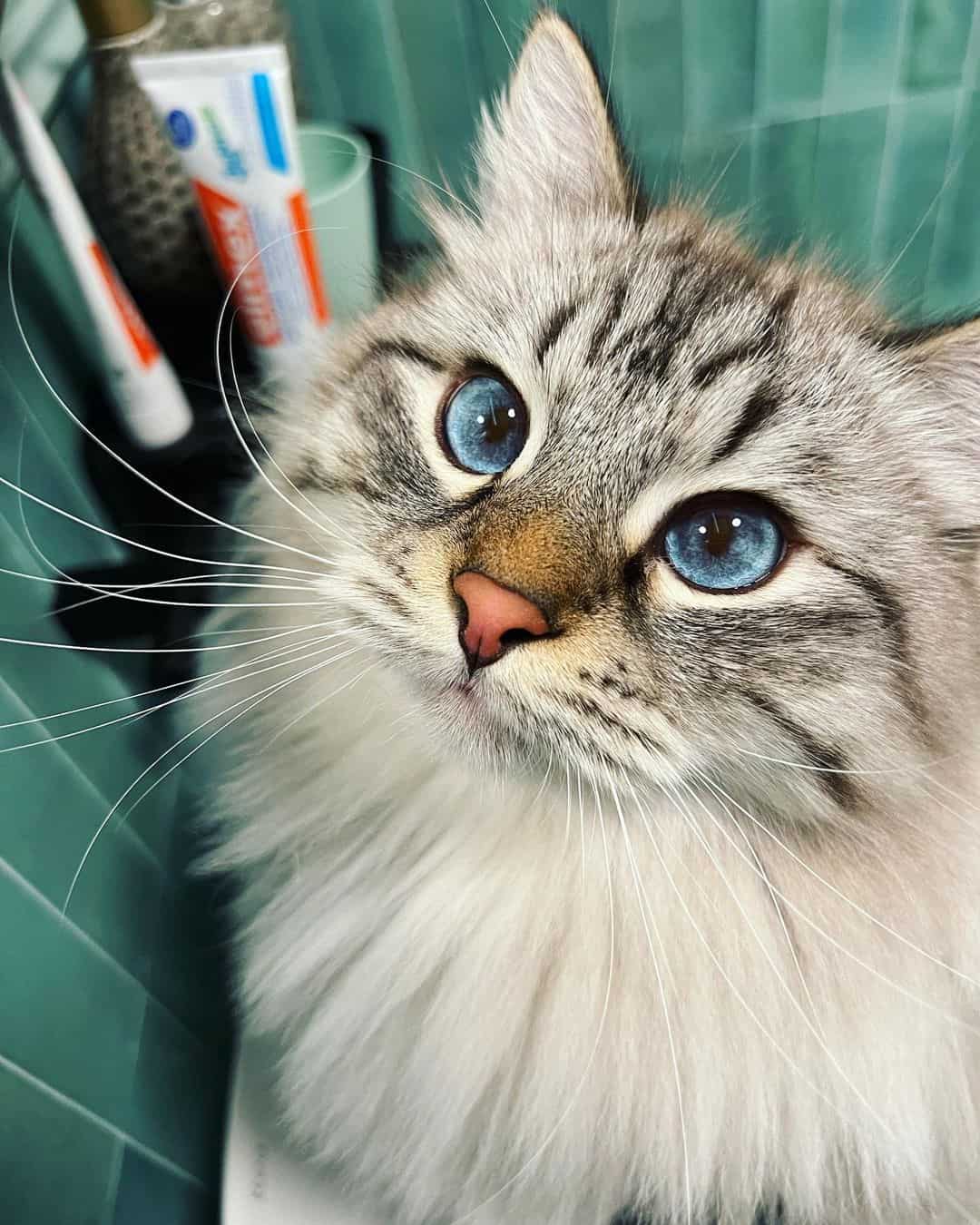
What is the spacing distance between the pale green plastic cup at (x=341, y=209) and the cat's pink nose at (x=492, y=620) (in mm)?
379

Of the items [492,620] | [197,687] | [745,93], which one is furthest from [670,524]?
[745,93]

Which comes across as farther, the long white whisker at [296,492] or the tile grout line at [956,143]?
the tile grout line at [956,143]

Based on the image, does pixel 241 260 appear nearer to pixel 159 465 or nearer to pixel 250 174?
pixel 250 174

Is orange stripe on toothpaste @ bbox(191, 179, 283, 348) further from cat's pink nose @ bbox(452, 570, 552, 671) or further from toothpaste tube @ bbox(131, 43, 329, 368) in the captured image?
cat's pink nose @ bbox(452, 570, 552, 671)

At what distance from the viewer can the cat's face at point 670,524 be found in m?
0.50

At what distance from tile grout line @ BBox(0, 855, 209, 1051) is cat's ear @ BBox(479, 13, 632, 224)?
0.56 m

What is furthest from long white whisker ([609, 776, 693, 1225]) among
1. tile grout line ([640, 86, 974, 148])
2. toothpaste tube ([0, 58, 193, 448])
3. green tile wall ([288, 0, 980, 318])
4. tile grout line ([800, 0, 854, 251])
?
tile grout line ([640, 86, 974, 148])

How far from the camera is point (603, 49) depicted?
99cm

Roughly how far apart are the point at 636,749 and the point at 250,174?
527mm

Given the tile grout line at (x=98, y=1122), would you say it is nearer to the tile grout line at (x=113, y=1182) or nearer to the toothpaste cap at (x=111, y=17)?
the tile grout line at (x=113, y=1182)

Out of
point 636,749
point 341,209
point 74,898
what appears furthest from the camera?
point 341,209

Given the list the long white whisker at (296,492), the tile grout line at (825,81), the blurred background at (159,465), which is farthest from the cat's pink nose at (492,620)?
the tile grout line at (825,81)

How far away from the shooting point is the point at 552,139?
65cm

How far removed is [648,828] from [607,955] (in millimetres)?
90
